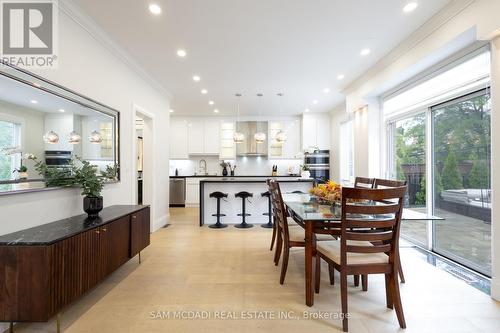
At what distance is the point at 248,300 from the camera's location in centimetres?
223

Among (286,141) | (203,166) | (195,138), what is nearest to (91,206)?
(195,138)

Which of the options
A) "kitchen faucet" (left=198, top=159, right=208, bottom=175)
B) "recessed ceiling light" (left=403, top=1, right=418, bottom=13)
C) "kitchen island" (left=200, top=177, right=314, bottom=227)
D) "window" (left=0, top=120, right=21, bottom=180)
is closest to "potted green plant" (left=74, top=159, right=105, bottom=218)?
"window" (left=0, top=120, right=21, bottom=180)

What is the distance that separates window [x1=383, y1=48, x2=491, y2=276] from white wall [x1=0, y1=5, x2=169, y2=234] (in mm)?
4454

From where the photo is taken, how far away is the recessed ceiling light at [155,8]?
7.91 feet

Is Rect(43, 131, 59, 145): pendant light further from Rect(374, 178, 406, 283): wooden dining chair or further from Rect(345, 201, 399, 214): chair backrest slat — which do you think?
Rect(374, 178, 406, 283): wooden dining chair

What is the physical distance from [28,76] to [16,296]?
1723 mm

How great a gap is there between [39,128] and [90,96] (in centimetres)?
84

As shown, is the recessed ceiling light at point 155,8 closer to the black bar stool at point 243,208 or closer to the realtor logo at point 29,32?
the realtor logo at point 29,32

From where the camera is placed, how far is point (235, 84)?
4.74 meters

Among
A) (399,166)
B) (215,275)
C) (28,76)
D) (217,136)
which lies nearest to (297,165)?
(217,136)

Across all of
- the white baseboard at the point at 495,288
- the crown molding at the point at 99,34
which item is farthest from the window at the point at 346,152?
the crown molding at the point at 99,34

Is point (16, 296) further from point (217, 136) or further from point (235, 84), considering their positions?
point (217, 136)

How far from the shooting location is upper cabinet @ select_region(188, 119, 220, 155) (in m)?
7.57

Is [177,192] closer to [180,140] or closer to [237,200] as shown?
[180,140]
